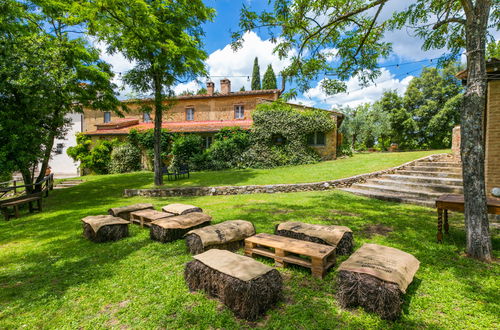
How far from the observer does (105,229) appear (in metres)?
5.03

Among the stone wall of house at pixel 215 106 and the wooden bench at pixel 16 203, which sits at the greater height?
the stone wall of house at pixel 215 106

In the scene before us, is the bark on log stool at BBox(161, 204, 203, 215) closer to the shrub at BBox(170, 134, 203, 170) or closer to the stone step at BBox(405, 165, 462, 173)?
the stone step at BBox(405, 165, 462, 173)

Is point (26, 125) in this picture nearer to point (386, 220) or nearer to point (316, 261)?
point (316, 261)

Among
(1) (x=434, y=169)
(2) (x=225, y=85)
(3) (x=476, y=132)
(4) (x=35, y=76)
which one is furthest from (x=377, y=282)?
(2) (x=225, y=85)

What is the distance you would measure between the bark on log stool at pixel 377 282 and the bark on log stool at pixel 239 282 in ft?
2.60

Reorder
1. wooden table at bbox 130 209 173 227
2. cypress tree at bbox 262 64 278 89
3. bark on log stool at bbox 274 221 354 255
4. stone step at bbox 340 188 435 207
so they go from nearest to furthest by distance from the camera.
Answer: bark on log stool at bbox 274 221 354 255 < wooden table at bbox 130 209 173 227 < stone step at bbox 340 188 435 207 < cypress tree at bbox 262 64 278 89

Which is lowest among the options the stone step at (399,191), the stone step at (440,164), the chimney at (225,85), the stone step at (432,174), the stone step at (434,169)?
the stone step at (399,191)

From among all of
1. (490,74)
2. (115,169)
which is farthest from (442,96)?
(115,169)

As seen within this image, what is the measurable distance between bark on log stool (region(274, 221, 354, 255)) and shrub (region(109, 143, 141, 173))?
1870cm

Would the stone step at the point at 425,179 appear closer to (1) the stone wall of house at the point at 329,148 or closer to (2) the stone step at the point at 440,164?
(2) the stone step at the point at 440,164

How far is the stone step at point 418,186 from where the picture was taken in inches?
303

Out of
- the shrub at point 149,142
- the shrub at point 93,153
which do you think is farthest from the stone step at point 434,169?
the shrub at point 93,153

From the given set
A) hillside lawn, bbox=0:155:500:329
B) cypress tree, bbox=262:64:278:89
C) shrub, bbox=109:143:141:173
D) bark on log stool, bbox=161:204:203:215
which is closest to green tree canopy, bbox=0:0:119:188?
hillside lawn, bbox=0:155:500:329

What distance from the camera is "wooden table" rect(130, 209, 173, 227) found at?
222 inches
